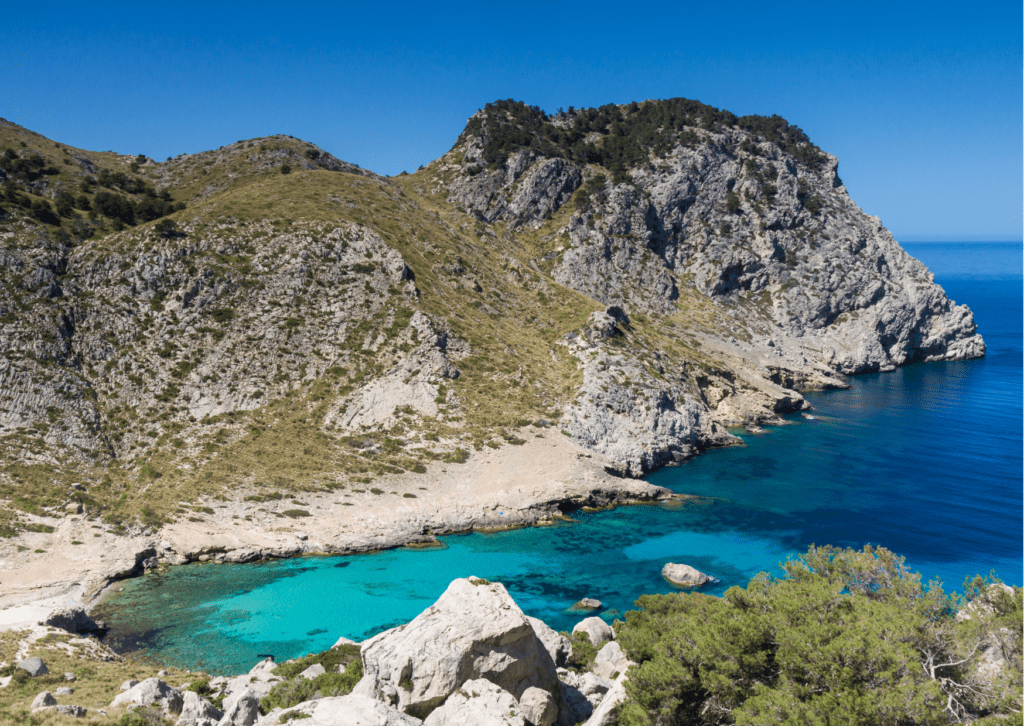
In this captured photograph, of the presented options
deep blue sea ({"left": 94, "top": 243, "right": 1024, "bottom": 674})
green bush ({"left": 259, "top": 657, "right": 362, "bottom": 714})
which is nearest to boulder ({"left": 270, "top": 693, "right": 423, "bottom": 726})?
green bush ({"left": 259, "top": 657, "right": 362, "bottom": 714})

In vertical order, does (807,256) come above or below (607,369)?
above

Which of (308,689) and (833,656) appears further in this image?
(308,689)

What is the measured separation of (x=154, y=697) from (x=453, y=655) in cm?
1687

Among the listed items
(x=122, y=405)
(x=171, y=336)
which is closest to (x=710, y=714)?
(x=122, y=405)

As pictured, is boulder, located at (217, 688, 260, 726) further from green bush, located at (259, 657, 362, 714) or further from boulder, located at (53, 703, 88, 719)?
boulder, located at (53, 703, 88, 719)

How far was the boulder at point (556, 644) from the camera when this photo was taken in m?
36.2

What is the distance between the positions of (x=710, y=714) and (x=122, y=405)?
7638 centimetres

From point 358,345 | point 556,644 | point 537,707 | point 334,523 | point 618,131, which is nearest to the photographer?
point 537,707

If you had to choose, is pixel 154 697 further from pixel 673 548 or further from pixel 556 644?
pixel 673 548

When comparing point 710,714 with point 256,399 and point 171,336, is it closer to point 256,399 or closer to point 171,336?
point 256,399

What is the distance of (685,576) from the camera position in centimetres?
5556

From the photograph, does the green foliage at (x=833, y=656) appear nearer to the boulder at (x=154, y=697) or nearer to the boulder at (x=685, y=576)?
the boulder at (x=154, y=697)

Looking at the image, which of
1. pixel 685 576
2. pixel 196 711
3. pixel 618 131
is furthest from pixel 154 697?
pixel 618 131

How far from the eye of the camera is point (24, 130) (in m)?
116
